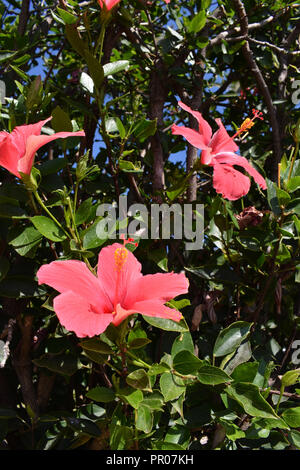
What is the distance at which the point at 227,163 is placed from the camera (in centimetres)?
107

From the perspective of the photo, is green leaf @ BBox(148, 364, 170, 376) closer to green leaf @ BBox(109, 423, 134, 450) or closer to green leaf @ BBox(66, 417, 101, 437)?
green leaf @ BBox(109, 423, 134, 450)

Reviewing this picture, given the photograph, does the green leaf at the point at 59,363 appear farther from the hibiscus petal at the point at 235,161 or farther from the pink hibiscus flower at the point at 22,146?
the hibiscus petal at the point at 235,161

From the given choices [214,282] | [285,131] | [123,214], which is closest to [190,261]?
[214,282]

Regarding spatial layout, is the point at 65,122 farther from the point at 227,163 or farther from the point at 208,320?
the point at 208,320

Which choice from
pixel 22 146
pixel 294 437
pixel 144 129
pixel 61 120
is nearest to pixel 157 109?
pixel 144 129

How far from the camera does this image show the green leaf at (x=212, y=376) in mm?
931

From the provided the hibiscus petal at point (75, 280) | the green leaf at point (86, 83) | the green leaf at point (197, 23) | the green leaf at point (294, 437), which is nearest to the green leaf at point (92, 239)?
the hibiscus petal at point (75, 280)

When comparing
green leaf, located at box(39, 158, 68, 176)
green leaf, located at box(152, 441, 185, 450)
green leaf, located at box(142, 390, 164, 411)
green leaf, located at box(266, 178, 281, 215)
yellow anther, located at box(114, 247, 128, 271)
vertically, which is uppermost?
green leaf, located at box(39, 158, 68, 176)

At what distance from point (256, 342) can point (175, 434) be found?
0.34m

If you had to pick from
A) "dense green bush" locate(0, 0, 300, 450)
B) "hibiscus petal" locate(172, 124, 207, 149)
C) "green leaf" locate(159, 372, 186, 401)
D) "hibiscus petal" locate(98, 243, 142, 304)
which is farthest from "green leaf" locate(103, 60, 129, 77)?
"green leaf" locate(159, 372, 186, 401)

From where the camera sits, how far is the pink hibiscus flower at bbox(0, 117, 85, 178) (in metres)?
0.88

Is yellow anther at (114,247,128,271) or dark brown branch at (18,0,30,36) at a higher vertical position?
dark brown branch at (18,0,30,36)

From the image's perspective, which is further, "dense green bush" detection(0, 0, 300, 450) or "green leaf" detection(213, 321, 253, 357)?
"green leaf" detection(213, 321, 253, 357)

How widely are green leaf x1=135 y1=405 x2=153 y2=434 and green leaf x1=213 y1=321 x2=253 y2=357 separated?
8.7 inches
